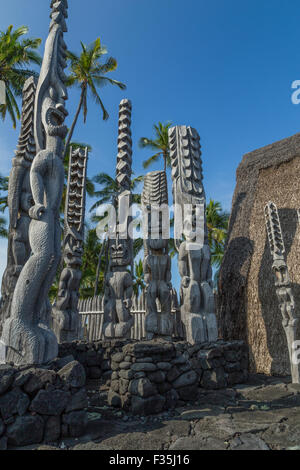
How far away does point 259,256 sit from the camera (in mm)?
7969

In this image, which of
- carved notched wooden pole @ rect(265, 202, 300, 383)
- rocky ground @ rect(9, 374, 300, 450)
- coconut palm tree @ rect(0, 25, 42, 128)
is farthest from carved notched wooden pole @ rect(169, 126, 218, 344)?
coconut palm tree @ rect(0, 25, 42, 128)

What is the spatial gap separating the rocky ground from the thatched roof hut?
2630 mm

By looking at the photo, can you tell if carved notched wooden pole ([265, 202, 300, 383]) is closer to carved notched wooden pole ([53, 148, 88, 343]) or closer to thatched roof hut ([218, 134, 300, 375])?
thatched roof hut ([218, 134, 300, 375])

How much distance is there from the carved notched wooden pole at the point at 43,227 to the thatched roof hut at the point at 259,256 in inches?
202

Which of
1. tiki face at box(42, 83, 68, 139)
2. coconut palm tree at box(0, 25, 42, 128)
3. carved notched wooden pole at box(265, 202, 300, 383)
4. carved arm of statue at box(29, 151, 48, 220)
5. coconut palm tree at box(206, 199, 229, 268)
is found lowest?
carved notched wooden pole at box(265, 202, 300, 383)

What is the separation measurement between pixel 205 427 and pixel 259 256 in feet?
18.0

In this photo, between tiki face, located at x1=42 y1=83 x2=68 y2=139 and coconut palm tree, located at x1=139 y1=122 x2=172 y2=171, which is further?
coconut palm tree, located at x1=139 y1=122 x2=172 y2=171

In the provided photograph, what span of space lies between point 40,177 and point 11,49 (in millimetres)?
13947

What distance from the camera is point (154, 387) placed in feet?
12.5

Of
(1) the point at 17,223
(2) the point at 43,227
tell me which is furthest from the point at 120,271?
(2) the point at 43,227

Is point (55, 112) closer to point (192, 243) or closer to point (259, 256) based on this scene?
point (192, 243)

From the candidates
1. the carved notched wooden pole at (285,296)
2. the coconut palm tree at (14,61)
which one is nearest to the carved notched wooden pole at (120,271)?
the carved notched wooden pole at (285,296)

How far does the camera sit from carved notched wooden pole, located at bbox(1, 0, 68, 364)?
10.9ft

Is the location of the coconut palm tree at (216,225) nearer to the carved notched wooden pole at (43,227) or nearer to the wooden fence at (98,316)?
the wooden fence at (98,316)
